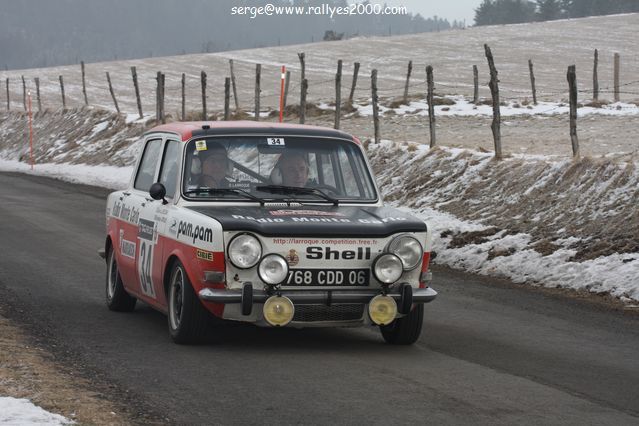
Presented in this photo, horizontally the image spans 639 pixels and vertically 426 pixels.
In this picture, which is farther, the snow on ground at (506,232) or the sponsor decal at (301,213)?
the snow on ground at (506,232)

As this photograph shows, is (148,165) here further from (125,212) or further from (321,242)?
(321,242)

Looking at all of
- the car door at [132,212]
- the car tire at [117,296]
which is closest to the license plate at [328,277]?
the car door at [132,212]

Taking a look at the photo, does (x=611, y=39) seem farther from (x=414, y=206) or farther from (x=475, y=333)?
(x=475, y=333)

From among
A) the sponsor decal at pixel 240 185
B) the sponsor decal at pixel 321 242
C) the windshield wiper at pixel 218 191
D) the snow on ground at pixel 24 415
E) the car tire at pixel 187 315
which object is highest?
the sponsor decal at pixel 240 185

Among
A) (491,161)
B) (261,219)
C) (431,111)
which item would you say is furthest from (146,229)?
(431,111)

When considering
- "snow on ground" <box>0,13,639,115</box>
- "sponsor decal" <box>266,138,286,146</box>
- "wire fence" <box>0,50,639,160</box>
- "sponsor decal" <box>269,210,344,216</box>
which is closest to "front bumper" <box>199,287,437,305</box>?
"sponsor decal" <box>269,210,344,216</box>

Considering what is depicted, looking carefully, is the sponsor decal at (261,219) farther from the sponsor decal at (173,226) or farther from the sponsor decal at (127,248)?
the sponsor decal at (127,248)

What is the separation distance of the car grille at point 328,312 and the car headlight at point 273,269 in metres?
0.25

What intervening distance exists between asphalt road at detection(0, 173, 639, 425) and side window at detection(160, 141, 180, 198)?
3.80ft

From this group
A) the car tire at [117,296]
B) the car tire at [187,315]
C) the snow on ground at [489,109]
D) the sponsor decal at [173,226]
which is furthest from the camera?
the snow on ground at [489,109]

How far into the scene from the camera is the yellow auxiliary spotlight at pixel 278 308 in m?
8.67

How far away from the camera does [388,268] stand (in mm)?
8930

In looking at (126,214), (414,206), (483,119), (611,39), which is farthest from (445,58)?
(126,214)

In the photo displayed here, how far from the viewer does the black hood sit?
28.7ft
